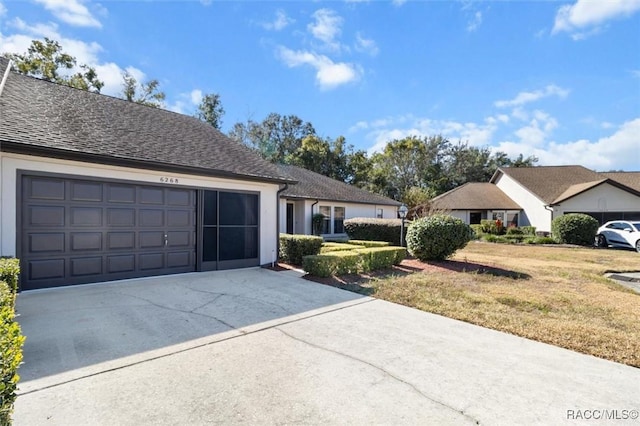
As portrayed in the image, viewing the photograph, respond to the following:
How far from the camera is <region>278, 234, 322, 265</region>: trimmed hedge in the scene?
1010cm

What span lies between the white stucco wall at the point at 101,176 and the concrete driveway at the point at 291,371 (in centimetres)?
164

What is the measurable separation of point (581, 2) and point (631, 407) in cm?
1031

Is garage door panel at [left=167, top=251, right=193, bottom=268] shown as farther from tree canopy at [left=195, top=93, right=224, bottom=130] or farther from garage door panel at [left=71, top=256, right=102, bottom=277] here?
tree canopy at [left=195, top=93, right=224, bottom=130]

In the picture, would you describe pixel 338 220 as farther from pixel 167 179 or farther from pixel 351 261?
pixel 167 179

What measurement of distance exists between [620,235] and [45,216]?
25.1 meters

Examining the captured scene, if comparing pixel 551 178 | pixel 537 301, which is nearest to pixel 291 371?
pixel 537 301

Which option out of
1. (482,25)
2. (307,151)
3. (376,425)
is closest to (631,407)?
(376,425)

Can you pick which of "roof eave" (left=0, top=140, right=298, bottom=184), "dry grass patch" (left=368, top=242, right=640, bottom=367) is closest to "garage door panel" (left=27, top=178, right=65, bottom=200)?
"roof eave" (left=0, top=140, right=298, bottom=184)

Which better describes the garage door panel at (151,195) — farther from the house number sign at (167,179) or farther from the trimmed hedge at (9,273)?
the trimmed hedge at (9,273)

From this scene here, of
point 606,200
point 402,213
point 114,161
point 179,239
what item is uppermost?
point 114,161

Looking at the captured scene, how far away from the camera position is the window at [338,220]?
18.7m

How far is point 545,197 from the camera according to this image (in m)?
24.2

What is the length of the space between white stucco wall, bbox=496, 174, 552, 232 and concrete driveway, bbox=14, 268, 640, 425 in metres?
23.8

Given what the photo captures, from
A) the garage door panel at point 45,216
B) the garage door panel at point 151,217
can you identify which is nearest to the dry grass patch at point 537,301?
the garage door panel at point 151,217
